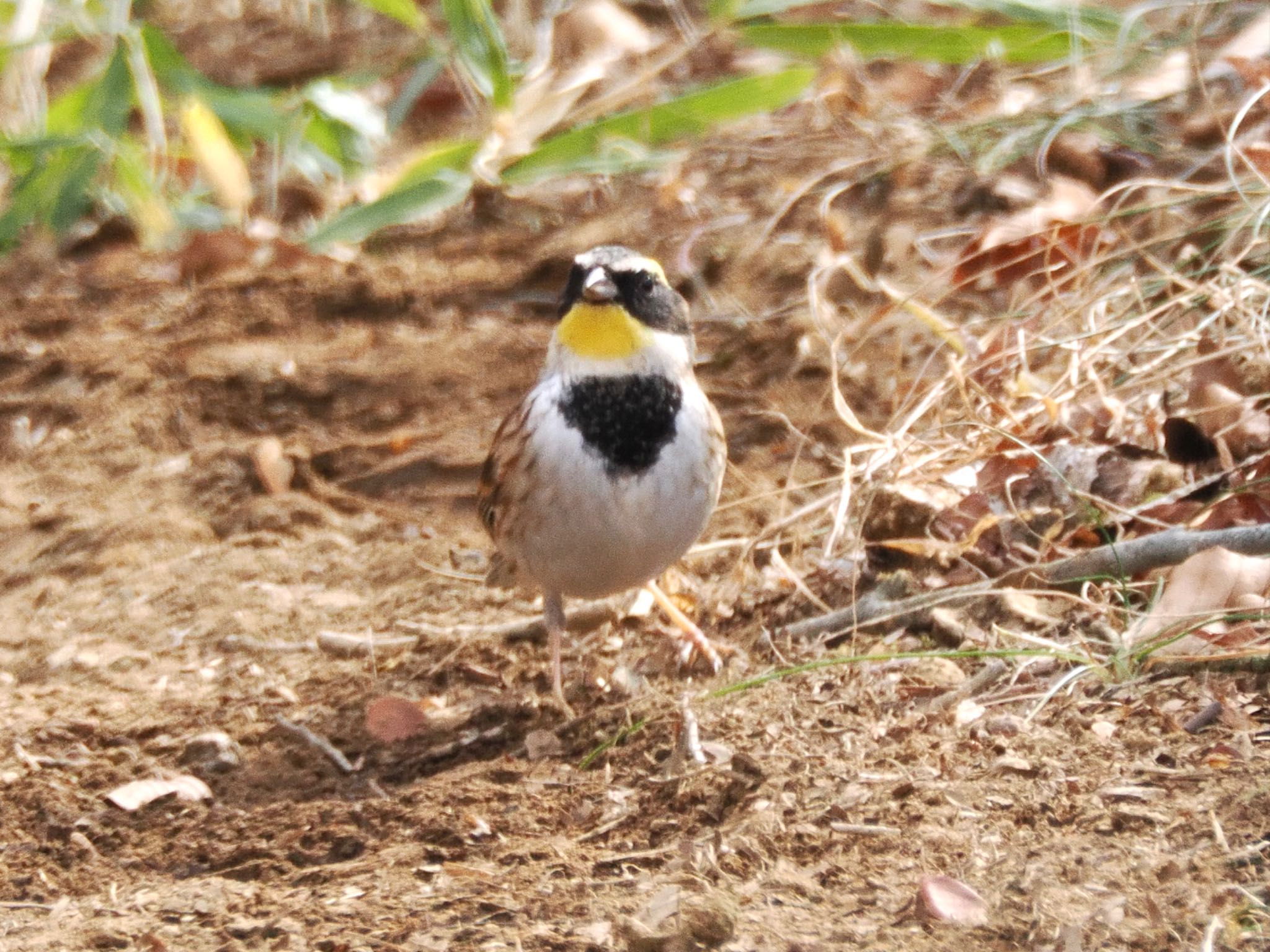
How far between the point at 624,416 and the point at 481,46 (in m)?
2.92

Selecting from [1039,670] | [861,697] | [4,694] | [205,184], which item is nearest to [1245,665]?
[1039,670]

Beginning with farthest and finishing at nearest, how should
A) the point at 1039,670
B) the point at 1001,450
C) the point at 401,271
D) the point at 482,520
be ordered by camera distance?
the point at 401,271
the point at 482,520
the point at 1001,450
the point at 1039,670

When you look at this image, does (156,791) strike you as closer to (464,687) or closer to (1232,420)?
(464,687)

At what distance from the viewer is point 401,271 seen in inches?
282

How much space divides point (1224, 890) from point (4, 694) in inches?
135

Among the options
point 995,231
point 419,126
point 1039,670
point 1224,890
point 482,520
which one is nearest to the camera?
point 1224,890

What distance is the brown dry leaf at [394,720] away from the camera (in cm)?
439

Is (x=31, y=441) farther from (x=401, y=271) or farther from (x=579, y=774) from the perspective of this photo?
(x=579, y=774)

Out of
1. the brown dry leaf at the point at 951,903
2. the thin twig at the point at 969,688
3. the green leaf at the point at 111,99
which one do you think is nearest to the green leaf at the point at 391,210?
the green leaf at the point at 111,99

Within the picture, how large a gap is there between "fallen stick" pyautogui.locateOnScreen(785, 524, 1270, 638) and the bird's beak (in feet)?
3.42

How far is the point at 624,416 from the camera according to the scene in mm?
4336

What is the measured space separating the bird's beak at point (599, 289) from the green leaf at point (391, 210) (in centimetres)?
226

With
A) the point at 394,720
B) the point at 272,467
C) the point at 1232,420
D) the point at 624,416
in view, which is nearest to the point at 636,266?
the point at 624,416

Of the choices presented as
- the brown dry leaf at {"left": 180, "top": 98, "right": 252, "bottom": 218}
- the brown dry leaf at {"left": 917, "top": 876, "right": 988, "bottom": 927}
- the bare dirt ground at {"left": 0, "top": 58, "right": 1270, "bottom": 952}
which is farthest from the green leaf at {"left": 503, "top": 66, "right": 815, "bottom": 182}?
the brown dry leaf at {"left": 917, "top": 876, "right": 988, "bottom": 927}
